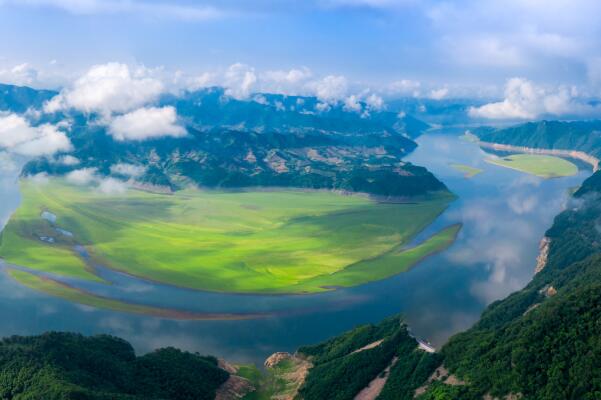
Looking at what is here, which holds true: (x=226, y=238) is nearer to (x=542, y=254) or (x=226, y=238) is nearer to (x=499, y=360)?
(x=542, y=254)

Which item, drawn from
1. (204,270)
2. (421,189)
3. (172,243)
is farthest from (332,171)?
(204,270)

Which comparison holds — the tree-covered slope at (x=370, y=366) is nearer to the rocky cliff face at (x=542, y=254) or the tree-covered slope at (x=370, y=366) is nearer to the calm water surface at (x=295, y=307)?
the calm water surface at (x=295, y=307)

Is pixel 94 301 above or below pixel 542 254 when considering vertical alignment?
below

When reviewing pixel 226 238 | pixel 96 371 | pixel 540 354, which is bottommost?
pixel 96 371

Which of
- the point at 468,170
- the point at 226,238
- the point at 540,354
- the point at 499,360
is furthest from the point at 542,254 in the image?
the point at 468,170

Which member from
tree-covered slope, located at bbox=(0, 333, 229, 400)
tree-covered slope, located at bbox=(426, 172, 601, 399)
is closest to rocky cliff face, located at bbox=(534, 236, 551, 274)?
tree-covered slope, located at bbox=(426, 172, 601, 399)

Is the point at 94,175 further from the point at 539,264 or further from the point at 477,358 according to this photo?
the point at 477,358

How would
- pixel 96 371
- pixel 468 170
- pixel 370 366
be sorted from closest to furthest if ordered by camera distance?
pixel 96 371, pixel 370 366, pixel 468 170

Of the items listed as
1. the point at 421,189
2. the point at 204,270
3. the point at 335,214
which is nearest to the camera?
the point at 204,270
